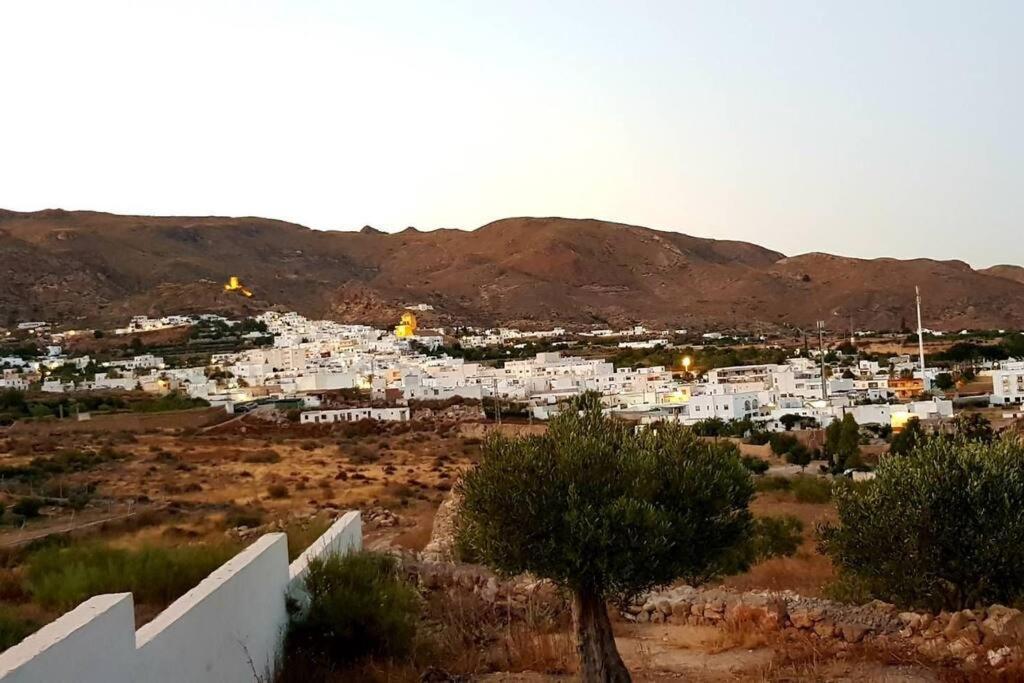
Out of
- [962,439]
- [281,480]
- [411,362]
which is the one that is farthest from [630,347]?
[962,439]

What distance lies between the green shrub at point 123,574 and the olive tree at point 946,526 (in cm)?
659

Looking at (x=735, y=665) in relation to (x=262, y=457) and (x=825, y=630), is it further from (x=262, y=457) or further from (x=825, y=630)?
(x=262, y=457)

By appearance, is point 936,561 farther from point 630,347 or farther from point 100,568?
point 630,347

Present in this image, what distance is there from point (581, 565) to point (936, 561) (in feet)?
14.4

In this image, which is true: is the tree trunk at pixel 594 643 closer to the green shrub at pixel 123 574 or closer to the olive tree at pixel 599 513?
the olive tree at pixel 599 513

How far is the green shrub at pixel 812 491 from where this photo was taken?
26938 millimetres

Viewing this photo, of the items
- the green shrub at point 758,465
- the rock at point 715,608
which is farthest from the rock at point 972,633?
the green shrub at point 758,465

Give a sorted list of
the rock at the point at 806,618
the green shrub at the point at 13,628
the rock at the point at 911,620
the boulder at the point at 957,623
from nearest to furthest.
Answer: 1. the green shrub at the point at 13,628
2. the boulder at the point at 957,623
3. the rock at the point at 911,620
4. the rock at the point at 806,618

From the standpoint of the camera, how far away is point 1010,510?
27.6 feet

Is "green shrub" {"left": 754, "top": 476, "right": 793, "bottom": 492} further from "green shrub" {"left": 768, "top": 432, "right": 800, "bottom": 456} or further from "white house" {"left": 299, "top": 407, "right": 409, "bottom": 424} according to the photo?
"white house" {"left": 299, "top": 407, "right": 409, "bottom": 424}

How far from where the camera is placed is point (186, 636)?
5160 millimetres

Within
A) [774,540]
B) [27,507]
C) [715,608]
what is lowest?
[774,540]

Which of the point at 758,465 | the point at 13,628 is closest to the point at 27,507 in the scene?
the point at 13,628

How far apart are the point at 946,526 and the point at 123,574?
25.2 ft
